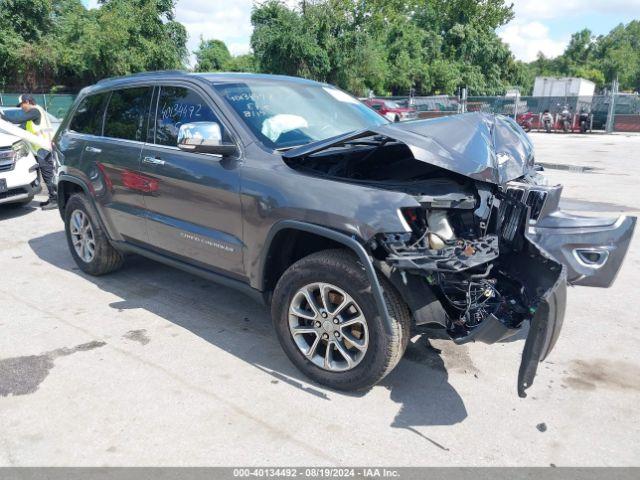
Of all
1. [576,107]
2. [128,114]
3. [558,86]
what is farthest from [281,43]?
[128,114]

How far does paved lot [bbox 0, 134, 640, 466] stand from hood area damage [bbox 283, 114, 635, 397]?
50 cm

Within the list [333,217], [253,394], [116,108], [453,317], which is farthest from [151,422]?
[116,108]

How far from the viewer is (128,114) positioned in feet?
15.3

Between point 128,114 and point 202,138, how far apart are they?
1617mm

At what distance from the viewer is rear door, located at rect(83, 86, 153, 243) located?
174 inches

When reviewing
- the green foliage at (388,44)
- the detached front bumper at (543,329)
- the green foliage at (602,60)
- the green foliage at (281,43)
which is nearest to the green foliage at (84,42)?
the green foliage at (281,43)

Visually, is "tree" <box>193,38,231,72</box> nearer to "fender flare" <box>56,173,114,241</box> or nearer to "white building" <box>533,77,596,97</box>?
"white building" <box>533,77,596,97</box>

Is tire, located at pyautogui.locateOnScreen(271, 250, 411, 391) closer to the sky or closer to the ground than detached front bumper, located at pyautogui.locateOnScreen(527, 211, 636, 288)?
closer to the ground

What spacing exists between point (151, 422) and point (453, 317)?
1.83 m

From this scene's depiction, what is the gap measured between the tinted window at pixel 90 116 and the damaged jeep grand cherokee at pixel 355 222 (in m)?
0.89

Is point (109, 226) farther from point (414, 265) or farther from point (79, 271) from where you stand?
point (414, 265)

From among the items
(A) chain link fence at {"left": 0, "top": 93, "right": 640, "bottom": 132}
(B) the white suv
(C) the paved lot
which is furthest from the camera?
(A) chain link fence at {"left": 0, "top": 93, "right": 640, "bottom": 132}

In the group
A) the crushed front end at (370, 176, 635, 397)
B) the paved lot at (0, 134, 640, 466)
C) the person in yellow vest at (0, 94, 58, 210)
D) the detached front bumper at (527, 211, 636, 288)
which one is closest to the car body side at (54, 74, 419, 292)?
the crushed front end at (370, 176, 635, 397)

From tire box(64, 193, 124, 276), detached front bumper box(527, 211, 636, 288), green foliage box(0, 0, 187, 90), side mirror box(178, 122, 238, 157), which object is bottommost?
tire box(64, 193, 124, 276)
